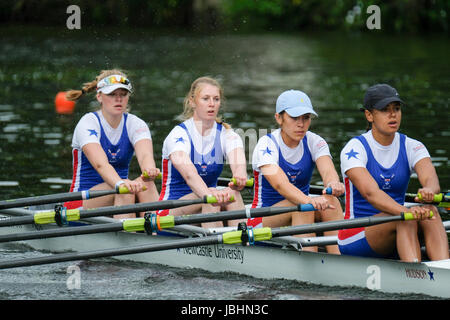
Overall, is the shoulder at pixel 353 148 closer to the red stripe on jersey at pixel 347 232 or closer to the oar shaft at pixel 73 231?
the red stripe on jersey at pixel 347 232

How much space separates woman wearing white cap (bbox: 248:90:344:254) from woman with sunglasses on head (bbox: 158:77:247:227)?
49 centimetres

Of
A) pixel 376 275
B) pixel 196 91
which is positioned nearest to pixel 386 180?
pixel 376 275

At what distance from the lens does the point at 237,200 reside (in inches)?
336

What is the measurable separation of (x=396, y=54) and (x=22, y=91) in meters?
15.9

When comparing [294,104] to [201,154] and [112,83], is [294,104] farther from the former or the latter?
[112,83]

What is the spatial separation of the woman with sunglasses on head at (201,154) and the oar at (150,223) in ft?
1.66

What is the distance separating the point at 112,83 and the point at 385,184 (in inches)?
125

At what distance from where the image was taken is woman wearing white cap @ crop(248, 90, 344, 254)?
25.4 ft

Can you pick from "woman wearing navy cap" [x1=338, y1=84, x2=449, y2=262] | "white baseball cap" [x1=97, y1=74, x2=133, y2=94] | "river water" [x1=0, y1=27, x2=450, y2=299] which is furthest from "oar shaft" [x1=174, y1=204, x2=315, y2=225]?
"white baseball cap" [x1=97, y1=74, x2=133, y2=94]

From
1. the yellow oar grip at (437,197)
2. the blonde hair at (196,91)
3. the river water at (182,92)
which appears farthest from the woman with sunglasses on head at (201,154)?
the yellow oar grip at (437,197)

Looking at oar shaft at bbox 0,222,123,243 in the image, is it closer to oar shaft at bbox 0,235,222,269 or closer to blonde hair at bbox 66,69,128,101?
oar shaft at bbox 0,235,222,269

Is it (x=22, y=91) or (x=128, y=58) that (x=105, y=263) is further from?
(x=128, y=58)

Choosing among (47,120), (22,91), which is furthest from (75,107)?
(22,91)

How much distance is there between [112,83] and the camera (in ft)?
29.3
